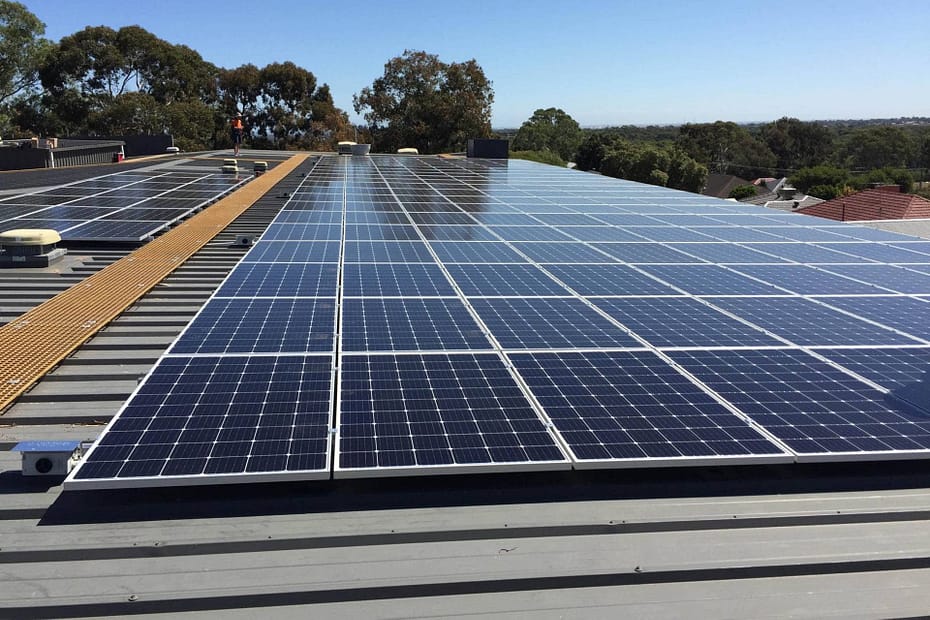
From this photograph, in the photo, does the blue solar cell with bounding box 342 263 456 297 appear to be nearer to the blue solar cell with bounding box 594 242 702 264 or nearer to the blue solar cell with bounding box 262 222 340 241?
the blue solar cell with bounding box 262 222 340 241

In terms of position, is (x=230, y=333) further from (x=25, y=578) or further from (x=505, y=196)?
(x=505, y=196)

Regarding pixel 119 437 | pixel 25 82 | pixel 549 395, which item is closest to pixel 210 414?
pixel 119 437

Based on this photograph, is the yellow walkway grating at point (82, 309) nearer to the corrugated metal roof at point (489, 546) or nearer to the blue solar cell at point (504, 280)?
the corrugated metal roof at point (489, 546)

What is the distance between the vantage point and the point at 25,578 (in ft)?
17.4

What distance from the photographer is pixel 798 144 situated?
171875 mm

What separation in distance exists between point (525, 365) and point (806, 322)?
5.51 meters

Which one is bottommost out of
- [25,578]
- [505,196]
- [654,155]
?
[25,578]

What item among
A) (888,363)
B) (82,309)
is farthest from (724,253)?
(82,309)

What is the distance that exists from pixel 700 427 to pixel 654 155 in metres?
89.5

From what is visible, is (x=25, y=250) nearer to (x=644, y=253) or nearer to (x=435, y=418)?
(x=435, y=418)

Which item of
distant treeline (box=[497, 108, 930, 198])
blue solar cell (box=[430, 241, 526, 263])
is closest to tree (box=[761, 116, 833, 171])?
distant treeline (box=[497, 108, 930, 198])

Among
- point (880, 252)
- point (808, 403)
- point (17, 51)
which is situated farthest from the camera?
point (17, 51)

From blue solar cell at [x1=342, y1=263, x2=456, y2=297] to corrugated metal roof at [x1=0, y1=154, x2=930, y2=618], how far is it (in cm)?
588

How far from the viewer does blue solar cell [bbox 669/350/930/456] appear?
6961mm
